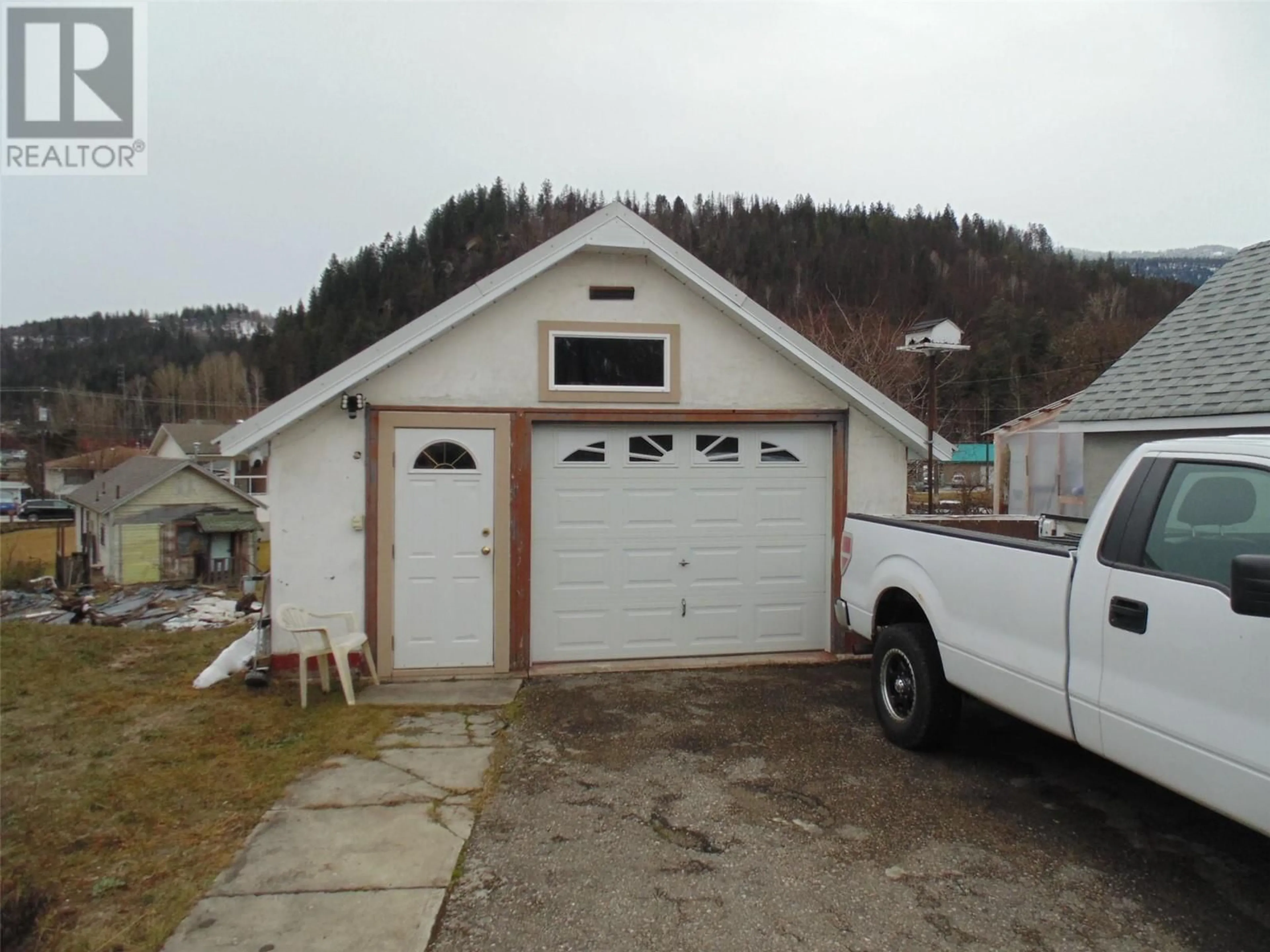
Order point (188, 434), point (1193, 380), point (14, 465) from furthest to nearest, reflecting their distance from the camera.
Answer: point (14, 465), point (188, 434), point (1193, 380)

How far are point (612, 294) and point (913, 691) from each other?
433cm

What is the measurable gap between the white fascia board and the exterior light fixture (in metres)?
7.92

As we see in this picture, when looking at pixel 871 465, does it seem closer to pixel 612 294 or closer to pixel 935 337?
pixel 612 294

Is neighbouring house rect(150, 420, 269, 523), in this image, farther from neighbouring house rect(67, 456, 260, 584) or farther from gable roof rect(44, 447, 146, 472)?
gable roof rect(44, 447, 146, 472)

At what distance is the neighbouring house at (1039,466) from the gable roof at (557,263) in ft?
31.3

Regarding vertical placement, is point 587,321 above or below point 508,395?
above

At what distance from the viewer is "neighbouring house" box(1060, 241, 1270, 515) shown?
7980mm

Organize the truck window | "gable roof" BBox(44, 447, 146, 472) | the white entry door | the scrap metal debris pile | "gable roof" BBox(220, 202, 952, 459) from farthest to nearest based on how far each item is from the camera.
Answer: "gable roof" BBox(44, 447, 146, 472) < the scrap metal debris pile < the white entry door < "gable roof" BBox(220, 202, 952, 459) < the truck window

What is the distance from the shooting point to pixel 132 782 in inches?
192

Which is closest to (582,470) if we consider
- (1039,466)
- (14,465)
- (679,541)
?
(679,541)

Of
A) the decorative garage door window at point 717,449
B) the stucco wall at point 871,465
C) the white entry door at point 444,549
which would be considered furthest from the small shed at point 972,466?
the white entry door at point 444,549

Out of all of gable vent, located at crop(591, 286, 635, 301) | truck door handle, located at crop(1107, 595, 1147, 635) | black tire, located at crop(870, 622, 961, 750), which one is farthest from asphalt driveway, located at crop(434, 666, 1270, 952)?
gable vent, located at crop(591, 286, 635, 301)

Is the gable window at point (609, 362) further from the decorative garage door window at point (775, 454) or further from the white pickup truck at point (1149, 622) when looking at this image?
the white pickup truck at point (1149, 622)

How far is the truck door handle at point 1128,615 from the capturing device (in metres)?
3.27
